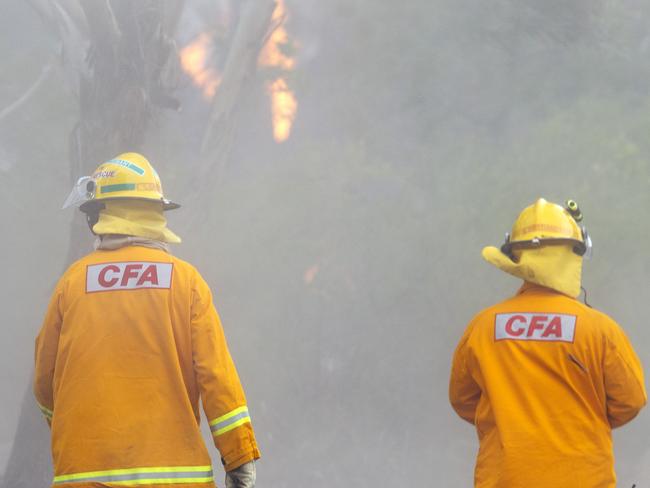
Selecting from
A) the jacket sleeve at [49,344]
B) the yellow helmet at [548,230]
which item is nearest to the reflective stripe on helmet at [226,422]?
the jacket sleeve at [49,344]

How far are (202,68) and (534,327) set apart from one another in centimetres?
391

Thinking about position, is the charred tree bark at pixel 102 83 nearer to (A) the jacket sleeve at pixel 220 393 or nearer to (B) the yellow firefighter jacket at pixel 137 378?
(B) the yellow firefighter jacket at pixel 137 378

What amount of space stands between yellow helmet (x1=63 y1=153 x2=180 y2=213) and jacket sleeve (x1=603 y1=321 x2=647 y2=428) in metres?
1.65

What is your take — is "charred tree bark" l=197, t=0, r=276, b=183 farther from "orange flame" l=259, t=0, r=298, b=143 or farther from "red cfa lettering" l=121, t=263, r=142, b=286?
"red cfa lettering" l=121, t=263, r=142, b=286

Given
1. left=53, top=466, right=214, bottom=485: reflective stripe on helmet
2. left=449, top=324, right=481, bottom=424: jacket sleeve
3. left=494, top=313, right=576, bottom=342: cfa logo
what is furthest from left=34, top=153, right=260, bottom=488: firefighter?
left=494, top=313, right=576, bottom=342: cfa logo

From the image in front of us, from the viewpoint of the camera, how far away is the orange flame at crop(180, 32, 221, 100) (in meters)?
6.33

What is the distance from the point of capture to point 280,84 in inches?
254

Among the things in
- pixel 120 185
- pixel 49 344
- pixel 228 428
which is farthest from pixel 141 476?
pixel 120 185

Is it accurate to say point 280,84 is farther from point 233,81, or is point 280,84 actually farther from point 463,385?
point 463,385

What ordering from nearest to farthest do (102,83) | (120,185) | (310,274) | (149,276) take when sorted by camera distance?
(149,276) < (120,185) < (102,83) < (310,274)

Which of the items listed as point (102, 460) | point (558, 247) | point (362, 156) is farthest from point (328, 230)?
point (102, 460)

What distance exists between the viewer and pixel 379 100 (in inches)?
259

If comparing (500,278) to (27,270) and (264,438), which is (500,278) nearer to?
(264,438)

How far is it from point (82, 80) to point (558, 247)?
403 cm
